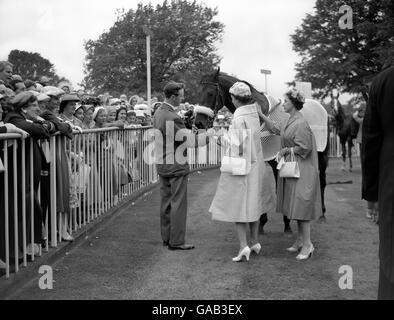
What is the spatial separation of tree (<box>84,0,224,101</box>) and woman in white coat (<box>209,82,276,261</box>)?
37.3m

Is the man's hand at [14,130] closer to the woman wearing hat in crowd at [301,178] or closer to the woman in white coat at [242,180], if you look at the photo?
the woman in white coat at [242,180]

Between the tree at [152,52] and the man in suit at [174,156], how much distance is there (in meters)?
36.6

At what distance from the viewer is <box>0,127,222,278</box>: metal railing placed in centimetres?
561

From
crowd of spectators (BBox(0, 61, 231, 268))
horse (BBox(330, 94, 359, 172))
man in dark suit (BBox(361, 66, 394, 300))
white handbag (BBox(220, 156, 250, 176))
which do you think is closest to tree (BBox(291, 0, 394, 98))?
horse (BBox(330, 94, 359, 172))

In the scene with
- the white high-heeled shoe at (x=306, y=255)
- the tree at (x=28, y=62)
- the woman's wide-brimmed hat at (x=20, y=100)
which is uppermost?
the tree at (x=28, y=62)

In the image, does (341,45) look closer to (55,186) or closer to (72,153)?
(72,153)

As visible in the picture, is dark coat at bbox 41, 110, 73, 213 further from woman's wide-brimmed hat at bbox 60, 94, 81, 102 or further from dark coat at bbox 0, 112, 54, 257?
woman's wide-brimmed hat at bbox 60, 94, 81, 102

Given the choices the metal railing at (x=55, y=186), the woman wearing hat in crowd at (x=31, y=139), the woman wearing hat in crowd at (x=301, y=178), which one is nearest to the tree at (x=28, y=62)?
the metal railing at (x=55, y=186)

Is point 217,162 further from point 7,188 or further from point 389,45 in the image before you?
point 389,45

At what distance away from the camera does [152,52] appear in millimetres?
46062

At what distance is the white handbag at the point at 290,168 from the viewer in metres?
6.81
